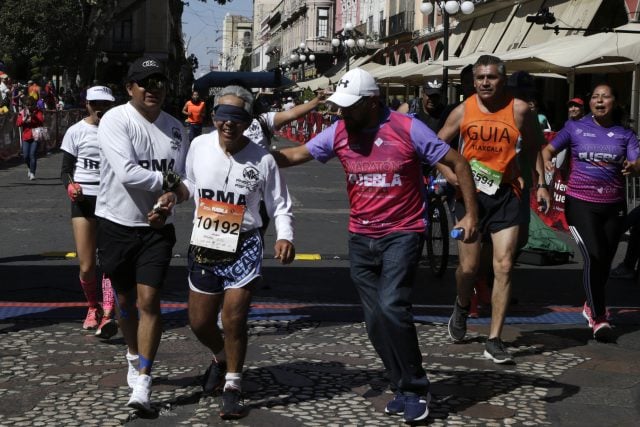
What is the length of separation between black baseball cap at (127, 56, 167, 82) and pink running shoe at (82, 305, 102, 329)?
221 centimetres

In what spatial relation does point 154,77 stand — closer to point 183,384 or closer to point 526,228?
point 183,384

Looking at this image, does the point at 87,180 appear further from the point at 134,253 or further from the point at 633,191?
the point at 633,191

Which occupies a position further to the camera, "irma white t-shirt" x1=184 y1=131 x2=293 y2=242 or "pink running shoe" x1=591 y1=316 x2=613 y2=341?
"pink running shoe" x1=591 y1=316 x2=613 y2=341

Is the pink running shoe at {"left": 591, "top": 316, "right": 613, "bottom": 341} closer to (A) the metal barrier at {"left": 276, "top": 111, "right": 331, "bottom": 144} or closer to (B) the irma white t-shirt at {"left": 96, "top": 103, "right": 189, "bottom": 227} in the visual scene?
(B) the irma white t-shirt at {"left": 96, "top": 103, "right": 189, "bottom": 227}

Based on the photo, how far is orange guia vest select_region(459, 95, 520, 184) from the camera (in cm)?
639

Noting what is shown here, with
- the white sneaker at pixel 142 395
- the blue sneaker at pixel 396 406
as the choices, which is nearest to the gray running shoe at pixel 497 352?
the blue sneaker at pixel 396 406

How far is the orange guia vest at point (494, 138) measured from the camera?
639 cm

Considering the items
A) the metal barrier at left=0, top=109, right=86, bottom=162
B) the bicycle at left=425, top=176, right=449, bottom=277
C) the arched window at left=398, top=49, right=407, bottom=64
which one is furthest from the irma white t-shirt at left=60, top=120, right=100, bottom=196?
the arched window at left=398, top=49, right=407, bottom=64

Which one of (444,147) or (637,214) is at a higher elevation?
(444,147)

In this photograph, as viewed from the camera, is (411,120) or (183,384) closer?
(411,120)

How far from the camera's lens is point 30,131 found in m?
20.0

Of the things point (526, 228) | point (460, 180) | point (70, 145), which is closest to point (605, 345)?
point (526, 228)

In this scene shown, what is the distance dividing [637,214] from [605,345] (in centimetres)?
354

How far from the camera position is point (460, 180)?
5.20 m
